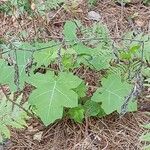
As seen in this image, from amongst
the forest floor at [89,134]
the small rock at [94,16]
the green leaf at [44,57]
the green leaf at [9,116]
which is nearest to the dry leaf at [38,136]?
the forest floor at [89,134]

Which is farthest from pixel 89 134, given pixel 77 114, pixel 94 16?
pixel 94 16

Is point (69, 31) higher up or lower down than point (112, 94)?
higher up

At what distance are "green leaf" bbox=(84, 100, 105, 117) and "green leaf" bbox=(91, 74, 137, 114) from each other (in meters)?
0.09

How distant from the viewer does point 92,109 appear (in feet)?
8.84

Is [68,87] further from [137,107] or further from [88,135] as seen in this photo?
[137,107]

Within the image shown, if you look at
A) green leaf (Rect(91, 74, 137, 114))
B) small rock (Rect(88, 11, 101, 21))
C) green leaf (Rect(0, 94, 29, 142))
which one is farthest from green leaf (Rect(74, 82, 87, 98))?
small rock (Rect(88, 11, 101, 21))

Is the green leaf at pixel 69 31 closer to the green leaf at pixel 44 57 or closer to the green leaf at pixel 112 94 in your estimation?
the green leaf at pixel 44 57

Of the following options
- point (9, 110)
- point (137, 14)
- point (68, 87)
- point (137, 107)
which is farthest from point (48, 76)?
point (137, 14)

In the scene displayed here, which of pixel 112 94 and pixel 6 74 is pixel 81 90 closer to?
pixel 112 94

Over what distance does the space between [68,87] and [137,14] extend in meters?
1.44

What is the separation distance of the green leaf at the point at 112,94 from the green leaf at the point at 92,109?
91mm

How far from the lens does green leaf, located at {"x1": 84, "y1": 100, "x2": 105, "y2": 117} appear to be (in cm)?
268

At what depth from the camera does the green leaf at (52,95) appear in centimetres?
243

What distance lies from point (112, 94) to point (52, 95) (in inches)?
15.1
